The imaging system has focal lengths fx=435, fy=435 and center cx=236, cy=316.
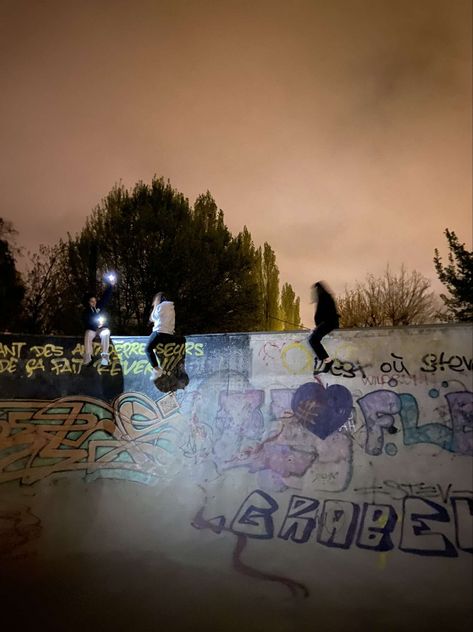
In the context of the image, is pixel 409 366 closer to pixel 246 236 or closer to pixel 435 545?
pixel 435 545

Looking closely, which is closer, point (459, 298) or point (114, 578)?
point (114, 578)

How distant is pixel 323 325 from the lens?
7863 millimetres

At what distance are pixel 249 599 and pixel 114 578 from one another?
209cm

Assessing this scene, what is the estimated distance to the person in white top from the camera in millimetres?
9312

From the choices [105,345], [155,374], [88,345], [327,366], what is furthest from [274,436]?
[88,345]

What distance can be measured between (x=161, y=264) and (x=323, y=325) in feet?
63.8

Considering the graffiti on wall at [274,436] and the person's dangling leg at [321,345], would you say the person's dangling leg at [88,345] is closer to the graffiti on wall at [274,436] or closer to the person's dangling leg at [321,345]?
the graffiti on wall at [274,436]

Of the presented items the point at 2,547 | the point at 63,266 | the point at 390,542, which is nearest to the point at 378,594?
the point at 390,542

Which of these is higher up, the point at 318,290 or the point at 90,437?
the point at 318,290

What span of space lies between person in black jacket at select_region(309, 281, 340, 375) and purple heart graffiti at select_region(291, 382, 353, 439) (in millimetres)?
363

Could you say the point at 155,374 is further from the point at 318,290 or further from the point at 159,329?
the point at 318,290

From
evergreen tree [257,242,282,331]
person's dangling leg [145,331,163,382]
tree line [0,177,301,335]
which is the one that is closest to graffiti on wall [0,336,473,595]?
person's dangling leg [145,331,163,382]

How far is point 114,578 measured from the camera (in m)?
6.41

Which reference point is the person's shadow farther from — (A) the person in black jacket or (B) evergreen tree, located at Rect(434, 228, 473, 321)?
(B) evergreen tree, located at Rect(434, 228, 473, 321)
